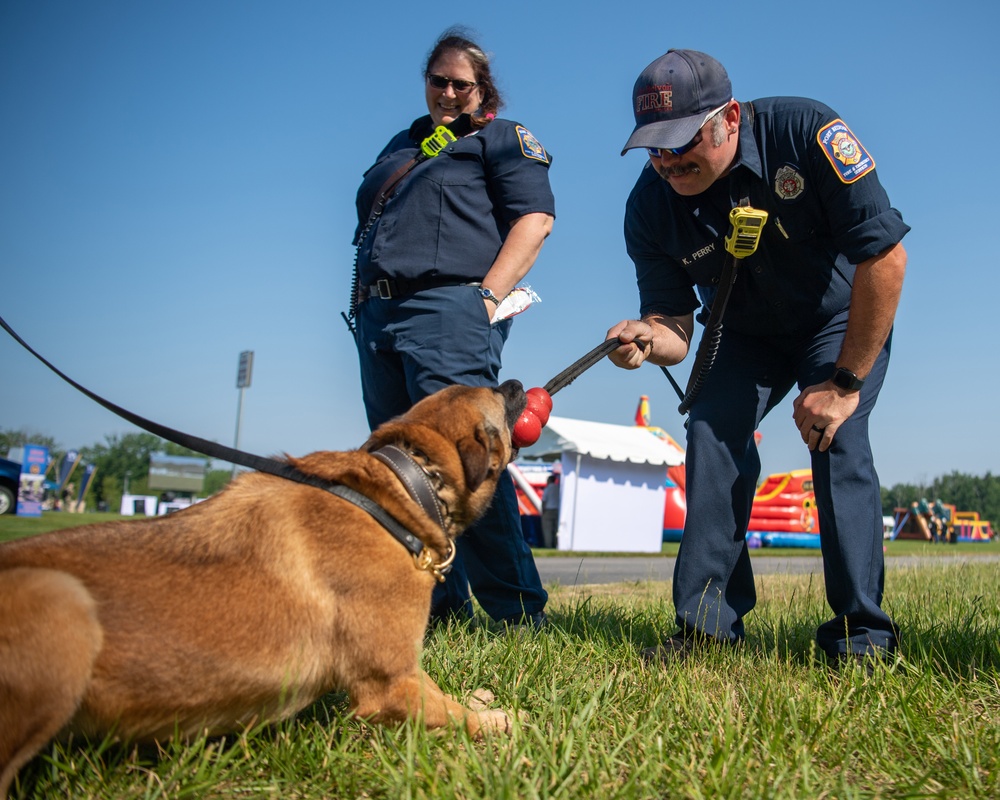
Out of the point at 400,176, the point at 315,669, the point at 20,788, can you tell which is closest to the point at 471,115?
the point at 400,176

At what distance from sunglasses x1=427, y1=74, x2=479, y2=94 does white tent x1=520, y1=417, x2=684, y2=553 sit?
13.5 meters

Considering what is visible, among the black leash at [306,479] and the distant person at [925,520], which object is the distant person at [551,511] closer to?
the black leash at [306,479]

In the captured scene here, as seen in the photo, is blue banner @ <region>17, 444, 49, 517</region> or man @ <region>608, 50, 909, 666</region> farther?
blue banner @ <region>17, 444, 49, 517</region>

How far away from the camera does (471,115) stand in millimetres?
4234

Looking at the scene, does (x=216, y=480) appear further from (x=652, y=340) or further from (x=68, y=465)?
(x=652, y=340)

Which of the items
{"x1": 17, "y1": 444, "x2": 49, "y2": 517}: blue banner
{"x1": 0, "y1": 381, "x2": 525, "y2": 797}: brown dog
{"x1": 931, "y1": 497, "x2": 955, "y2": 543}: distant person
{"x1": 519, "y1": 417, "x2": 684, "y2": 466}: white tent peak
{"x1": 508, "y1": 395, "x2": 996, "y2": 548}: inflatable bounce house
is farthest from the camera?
{"x1": 931, "y1": 497, "x2": 955, "y2": 543}: distant person

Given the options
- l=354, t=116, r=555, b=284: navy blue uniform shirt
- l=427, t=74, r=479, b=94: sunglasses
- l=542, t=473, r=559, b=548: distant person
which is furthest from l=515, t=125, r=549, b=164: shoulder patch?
l=542, t=473, r=559, b=548: distant person

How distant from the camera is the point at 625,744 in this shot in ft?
7.73

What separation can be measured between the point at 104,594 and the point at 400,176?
2643mm

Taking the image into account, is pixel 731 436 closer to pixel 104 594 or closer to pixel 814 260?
pixel 814 260

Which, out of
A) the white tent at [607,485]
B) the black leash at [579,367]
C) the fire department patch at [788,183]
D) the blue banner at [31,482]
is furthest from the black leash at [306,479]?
the blue banner at [31,482]

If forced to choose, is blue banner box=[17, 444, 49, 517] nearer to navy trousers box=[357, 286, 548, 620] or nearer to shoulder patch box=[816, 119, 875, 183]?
navy trousers box=[357, 286, 548, 620]

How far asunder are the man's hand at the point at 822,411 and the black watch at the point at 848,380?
2cm

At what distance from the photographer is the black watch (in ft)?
10.9
